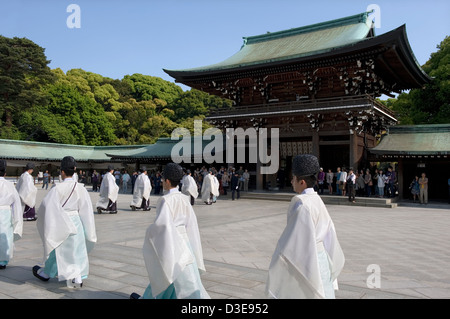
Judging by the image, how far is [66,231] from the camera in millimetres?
4168

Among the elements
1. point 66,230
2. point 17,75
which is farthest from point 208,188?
point 17,75

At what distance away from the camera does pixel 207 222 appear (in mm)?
10164

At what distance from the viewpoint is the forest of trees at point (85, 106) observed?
80.4ft

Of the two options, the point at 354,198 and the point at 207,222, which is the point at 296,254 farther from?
the point at 354,198

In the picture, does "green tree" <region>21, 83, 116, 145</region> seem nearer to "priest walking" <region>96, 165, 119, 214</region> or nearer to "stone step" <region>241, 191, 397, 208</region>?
"stone step" <region>241, 191, 397, 208</region>

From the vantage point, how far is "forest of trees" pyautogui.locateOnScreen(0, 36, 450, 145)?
24500mm

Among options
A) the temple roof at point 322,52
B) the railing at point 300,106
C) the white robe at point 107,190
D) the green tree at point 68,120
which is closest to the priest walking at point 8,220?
the white robe at point 107,190

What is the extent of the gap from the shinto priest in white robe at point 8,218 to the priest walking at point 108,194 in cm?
650

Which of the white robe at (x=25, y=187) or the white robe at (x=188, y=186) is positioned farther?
the white robe at (x=188, y=186)

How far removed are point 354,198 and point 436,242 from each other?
27.6 ft

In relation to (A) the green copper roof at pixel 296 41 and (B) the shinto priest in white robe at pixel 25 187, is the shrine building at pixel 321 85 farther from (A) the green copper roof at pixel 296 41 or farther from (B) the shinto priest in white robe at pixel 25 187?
(B) the shinto priest in white robe at pixel 25 187

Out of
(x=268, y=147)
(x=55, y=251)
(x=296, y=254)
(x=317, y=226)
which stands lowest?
(x=55, y=251)

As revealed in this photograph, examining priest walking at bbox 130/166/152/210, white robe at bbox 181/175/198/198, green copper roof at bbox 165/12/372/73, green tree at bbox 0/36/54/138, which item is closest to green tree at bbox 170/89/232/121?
green tree at bbox 0/36/54/138
